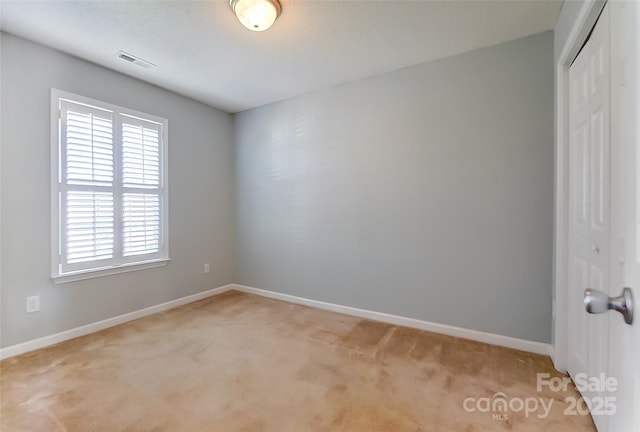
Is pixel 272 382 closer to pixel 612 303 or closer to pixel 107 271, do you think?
pixel 612 303

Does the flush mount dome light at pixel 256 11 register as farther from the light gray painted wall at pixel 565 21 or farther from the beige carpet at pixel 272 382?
the beige carpet at pixel 272 382

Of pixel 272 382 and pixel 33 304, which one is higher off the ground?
pixel 33 304

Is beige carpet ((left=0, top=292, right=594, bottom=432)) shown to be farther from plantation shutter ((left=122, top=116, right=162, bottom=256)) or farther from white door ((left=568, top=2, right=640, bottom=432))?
plantation shutter ((left=122, top=116, right=162, bottom=256))

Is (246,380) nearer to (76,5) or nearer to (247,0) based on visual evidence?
(247,0)

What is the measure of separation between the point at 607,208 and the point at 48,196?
13.0 feet

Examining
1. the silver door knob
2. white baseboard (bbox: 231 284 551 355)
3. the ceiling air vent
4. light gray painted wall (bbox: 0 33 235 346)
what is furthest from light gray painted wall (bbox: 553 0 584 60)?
light gray painted wall (bbox: 0 33 235 346)

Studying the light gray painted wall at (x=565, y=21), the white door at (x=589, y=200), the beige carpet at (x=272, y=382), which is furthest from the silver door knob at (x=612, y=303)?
the light gray painted wall at (x=565, y=21)

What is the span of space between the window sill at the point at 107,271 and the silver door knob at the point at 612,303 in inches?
138

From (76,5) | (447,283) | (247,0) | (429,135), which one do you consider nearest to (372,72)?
(429,135)

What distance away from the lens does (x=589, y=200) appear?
1.60 metres

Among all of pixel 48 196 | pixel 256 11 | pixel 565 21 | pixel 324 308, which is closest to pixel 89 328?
pixel 48 196

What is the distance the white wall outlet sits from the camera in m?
2.33

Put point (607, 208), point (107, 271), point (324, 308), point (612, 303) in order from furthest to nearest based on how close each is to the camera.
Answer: point (324, 308)
point (107, 271)
point (607, 208)
point (612, 303)

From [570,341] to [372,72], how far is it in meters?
2.81
